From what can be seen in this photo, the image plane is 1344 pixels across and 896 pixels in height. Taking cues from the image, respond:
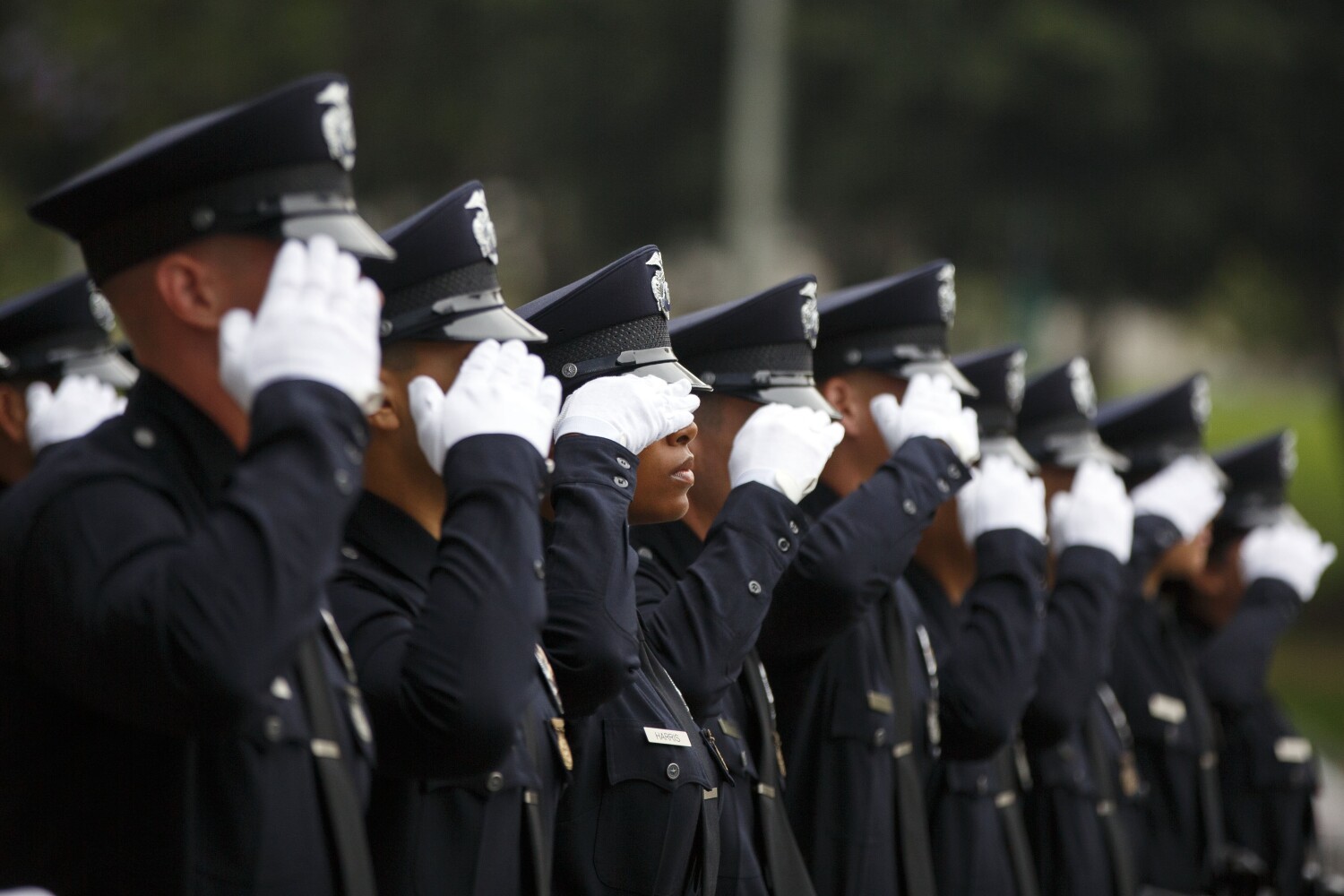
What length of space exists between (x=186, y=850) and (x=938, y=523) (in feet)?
9.84

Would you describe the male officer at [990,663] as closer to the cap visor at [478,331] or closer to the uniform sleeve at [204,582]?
the cap visor at [478,331]

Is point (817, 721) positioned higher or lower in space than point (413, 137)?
lower

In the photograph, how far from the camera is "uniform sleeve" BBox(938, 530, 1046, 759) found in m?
4.35

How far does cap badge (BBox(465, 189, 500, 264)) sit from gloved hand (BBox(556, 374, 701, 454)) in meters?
0.38

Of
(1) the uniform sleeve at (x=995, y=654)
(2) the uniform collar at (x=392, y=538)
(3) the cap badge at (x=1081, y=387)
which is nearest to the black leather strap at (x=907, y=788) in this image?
(1) the uniform sleeve at (x=995, y=654)

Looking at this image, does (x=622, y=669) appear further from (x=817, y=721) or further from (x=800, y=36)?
(x=800, y=36)

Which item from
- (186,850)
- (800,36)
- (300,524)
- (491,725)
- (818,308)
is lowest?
(186,850)

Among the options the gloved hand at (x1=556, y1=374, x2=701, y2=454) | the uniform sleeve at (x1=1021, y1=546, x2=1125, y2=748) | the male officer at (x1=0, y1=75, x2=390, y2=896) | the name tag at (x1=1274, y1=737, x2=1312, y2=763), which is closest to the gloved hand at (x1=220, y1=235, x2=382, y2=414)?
the male officer at (x1=0, y1=75, x2=390, y2=896)

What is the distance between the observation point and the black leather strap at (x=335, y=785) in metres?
2.35

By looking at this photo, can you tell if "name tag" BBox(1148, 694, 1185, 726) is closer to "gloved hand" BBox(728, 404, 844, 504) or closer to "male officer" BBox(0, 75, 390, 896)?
"gloved hand" BBox(728, 404, 844, 504)

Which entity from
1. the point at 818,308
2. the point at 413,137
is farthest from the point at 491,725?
the point at 413,137

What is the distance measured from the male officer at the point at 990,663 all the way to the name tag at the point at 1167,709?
176 cm

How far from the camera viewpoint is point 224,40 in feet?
54.8

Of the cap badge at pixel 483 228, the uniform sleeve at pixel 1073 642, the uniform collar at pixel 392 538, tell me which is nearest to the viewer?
the uniform collar at pixel 392 538
